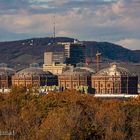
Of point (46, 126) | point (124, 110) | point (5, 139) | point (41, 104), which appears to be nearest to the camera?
point (5, 139)

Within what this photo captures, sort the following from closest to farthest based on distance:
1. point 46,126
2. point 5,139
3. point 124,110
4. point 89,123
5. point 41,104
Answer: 1. point 5,139
2. point 46,126
3. point 89,123
4. point 124,110
5. point 41,104

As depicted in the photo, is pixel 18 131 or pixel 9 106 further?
pixel 9 106

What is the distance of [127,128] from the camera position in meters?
98.9

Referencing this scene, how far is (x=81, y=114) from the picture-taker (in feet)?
336

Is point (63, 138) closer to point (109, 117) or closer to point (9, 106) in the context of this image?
point (109, 117)

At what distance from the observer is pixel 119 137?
93062 mm

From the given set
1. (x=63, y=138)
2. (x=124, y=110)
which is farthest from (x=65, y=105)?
(x=63, y=138)

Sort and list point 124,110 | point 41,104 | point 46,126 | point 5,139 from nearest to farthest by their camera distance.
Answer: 1. point 5,139
2. point 46,126
3. point 124,110
4. point 41,104

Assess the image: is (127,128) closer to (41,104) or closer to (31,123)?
(31,123)

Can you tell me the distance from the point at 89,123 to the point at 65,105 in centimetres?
1847

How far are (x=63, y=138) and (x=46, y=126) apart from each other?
4333 mm

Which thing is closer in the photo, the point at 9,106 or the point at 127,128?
the point at 127,128

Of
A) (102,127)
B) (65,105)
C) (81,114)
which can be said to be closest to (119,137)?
(102,127)

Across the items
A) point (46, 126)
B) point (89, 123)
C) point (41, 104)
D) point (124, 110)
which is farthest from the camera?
point (41, 104)
